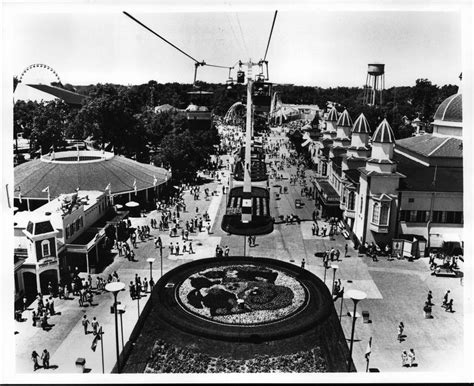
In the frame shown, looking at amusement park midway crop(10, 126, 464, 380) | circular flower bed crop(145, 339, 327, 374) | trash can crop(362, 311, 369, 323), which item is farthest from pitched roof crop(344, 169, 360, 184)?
circular flower bed crop(145, 339, 327, 374)

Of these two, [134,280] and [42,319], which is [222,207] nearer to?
[134,280]

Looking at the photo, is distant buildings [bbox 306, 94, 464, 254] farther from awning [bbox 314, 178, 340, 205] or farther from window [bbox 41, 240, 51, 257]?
window [bbox 41, 240, 51, 257]

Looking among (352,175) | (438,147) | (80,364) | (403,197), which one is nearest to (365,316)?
(80,364)

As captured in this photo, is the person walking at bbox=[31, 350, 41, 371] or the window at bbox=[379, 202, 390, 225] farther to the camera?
the window at bbox=[379, 202, 390, 225]

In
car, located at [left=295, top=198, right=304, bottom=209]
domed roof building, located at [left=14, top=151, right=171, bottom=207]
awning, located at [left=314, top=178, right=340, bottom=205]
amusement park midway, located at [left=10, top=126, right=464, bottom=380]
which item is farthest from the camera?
car, located at [left=295, top=198, right=304, bottom=209]

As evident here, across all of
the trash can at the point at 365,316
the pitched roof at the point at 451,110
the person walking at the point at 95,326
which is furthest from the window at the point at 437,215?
the person walking at the point at 95,326

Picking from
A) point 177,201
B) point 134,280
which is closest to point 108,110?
point 177,201

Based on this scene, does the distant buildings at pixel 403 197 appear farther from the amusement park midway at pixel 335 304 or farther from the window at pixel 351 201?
the amusement park midway at pixel 335 304
